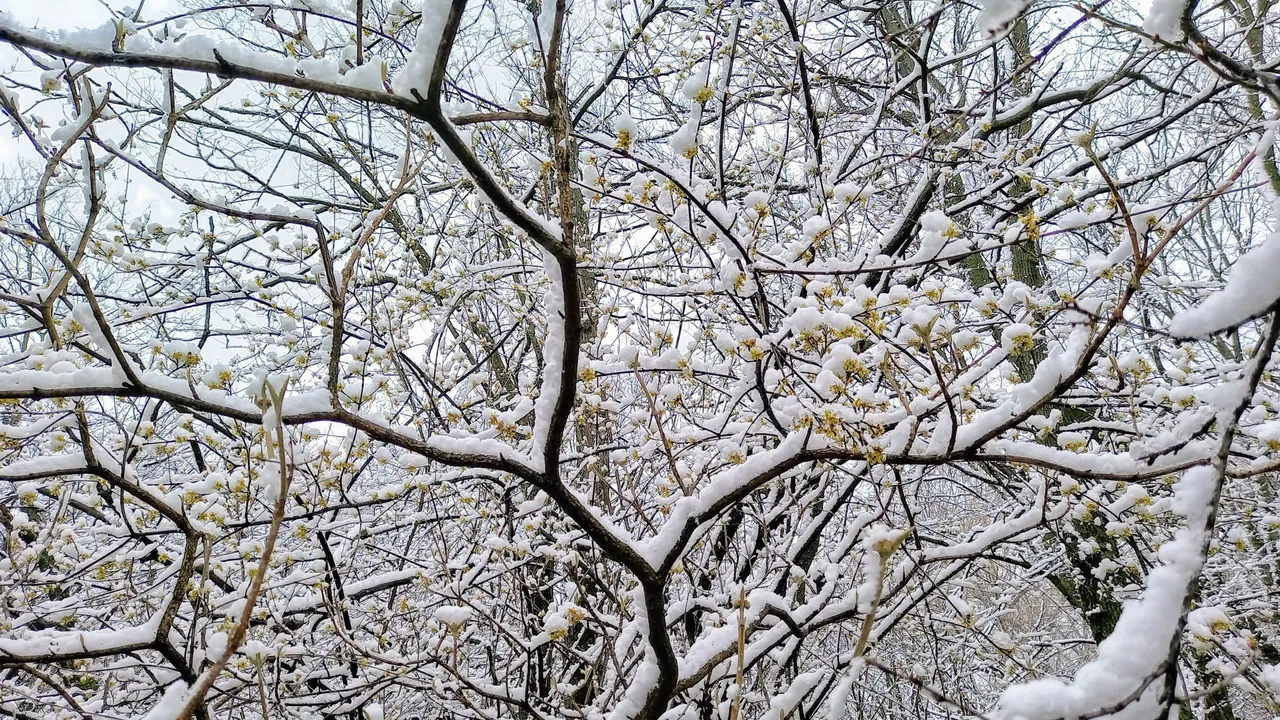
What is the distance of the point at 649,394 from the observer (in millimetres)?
1937

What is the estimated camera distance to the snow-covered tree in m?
1.48

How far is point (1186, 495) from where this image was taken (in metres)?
0.84

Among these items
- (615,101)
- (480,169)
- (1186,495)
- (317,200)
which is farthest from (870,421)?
(317,200)

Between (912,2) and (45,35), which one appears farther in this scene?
(912,2)

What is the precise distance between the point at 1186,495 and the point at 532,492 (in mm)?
3361

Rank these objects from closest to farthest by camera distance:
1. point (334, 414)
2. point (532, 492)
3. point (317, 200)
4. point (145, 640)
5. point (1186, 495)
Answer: point (1186, 495)
point (334, 414)
point (145, 640)
point (532, 492)
point (317, 200)

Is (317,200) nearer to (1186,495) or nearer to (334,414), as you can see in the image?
(334,414)

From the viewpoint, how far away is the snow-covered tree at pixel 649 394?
4.86 feet

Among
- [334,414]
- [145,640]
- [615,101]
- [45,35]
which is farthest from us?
[615,101]

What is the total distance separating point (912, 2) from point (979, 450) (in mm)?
4690

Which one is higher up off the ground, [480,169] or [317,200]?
[317,200]

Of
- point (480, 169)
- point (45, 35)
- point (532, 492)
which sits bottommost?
point (480, 169)

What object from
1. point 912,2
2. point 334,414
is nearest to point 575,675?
point 334,414

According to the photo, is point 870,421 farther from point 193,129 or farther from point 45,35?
point 193,129
